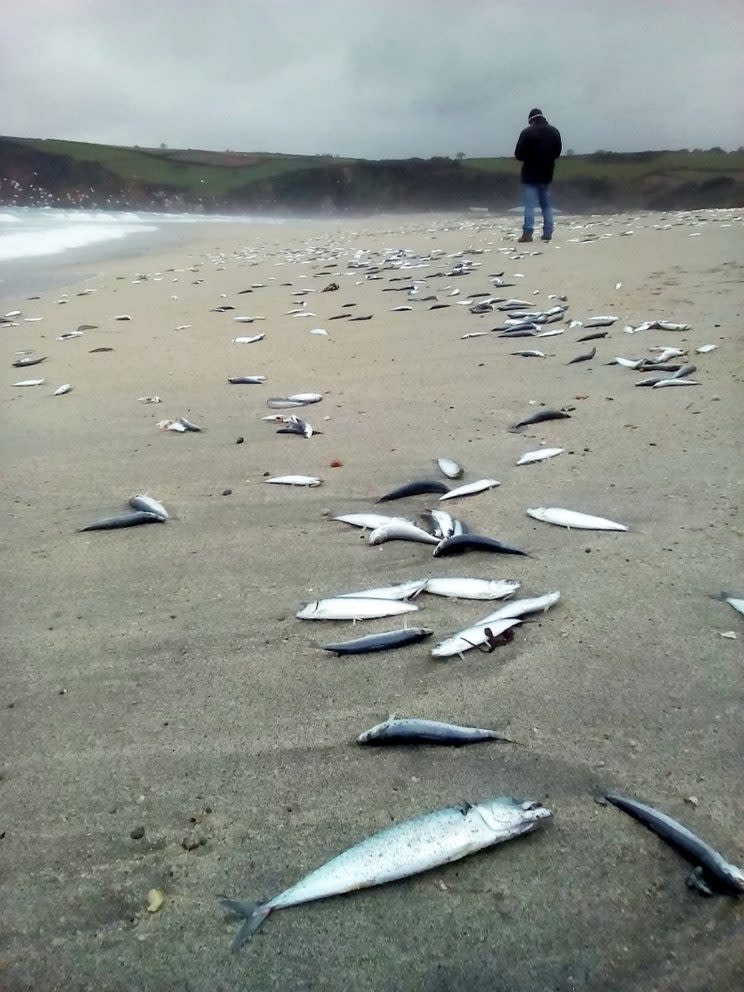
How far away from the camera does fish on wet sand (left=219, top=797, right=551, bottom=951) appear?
1.34 m

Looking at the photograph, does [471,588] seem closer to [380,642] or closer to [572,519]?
[380,642]

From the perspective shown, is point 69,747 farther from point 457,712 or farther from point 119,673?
point 457,712

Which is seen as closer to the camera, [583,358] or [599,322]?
[583,358]

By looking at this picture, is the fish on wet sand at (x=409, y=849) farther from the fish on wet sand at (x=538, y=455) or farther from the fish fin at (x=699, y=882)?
the fish on wet sand at (x=538, y=455)

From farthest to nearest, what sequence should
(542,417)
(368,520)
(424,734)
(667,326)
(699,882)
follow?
(667,326)
(542,417)
(368,520)
(424,734)
(699,882)

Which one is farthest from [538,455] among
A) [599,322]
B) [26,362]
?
[26,362]

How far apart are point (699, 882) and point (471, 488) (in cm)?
191

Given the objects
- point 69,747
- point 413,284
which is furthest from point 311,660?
point 413,284

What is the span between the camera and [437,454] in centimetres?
352

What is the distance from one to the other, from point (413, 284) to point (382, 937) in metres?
8.20

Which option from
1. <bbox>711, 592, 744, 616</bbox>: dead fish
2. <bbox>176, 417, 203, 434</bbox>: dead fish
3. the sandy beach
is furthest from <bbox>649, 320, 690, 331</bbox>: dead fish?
<bbox>711, 592, 744, 616</bbox>: dead fish

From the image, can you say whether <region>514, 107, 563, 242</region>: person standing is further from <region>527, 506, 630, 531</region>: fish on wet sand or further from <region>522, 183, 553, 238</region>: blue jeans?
<region>527, 506, 630, 531</region>: fish on wet sand

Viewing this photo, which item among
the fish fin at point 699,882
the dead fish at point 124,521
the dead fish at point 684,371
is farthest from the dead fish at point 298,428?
the fish fin at point 699,882

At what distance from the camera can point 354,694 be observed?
1894 mm
